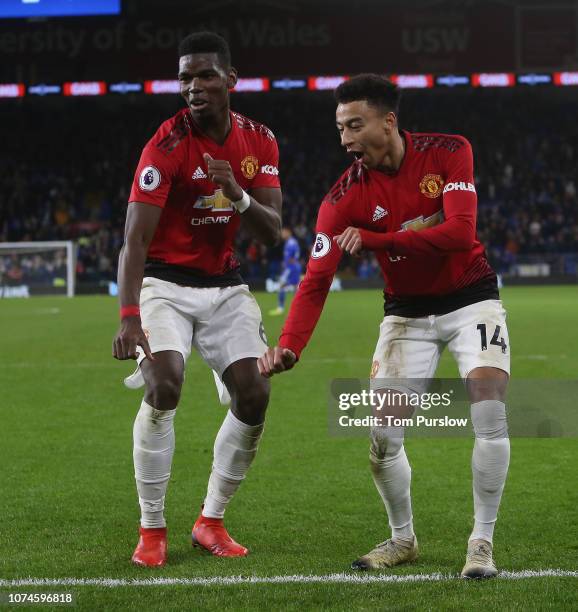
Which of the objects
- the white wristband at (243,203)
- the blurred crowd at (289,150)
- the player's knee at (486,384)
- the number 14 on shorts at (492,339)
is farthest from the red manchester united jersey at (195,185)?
the blurred crowd at (289,150)

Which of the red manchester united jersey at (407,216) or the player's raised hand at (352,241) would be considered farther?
the red manchester united jersey at (407,216)

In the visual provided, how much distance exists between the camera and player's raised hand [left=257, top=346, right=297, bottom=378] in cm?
433

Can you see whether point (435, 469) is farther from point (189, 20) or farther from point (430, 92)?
point (430, 92)

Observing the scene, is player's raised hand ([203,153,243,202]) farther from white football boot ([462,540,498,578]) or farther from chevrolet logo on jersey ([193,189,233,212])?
white football boot ([462,540,498,578])

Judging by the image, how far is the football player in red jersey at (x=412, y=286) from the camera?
439cm

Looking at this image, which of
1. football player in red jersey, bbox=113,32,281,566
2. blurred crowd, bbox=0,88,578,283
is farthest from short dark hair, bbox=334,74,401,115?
blurred crowd, bbox=0,88,578,283

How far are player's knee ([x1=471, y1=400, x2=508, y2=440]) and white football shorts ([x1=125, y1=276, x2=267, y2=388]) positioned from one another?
1.20m

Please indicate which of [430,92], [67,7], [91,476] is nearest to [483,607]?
[91,476]

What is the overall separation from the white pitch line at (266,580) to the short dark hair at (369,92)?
204 cm

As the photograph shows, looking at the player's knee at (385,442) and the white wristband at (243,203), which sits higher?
the white wristband at (243,203)

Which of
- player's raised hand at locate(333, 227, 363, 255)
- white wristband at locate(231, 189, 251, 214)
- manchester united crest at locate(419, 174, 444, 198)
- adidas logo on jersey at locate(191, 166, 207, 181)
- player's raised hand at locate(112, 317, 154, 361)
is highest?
adidas logo on jersey at locate(191, 166, 207, 181)

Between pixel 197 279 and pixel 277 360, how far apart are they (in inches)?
37.7

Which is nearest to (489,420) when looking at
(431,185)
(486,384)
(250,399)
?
(486,384)

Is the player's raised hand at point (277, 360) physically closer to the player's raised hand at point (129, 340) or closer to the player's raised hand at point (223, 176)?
the player's raised hand at point (129, 340)
